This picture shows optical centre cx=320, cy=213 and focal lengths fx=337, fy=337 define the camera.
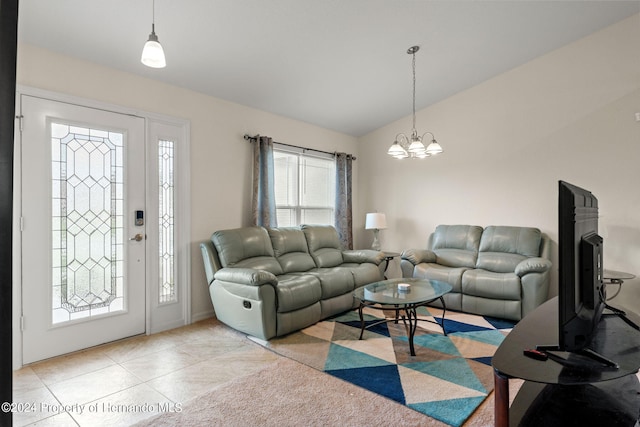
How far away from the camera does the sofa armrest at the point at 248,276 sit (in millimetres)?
2955

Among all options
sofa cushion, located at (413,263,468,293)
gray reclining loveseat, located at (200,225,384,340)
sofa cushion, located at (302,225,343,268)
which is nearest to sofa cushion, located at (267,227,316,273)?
gray reclining loveseat, located at (200,225,384,340)

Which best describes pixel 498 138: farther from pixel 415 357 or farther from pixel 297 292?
pixel 297 292

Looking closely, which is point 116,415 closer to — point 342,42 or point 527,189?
point 342,42

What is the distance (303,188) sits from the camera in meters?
5.05

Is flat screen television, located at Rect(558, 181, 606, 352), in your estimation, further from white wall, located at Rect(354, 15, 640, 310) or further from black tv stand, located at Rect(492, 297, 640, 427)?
white wall, located at Rect(354, 15, 640, 310)

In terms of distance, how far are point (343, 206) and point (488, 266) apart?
7.44 ft

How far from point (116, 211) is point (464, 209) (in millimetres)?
4281

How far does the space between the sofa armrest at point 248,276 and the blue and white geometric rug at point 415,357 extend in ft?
1.82

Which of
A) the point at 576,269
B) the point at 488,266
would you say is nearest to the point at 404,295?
the point at 488,266

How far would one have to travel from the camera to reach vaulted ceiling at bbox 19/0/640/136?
8.43ft

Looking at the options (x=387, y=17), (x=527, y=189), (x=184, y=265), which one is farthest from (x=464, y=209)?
(x=184, y=265)

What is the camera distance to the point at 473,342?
2994 mm

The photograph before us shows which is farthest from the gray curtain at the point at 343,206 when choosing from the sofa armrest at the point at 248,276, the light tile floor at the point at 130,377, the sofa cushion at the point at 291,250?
the light tile floor at the point at 130,377

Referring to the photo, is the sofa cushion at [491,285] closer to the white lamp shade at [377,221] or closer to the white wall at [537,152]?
the white wall at [537,152]
